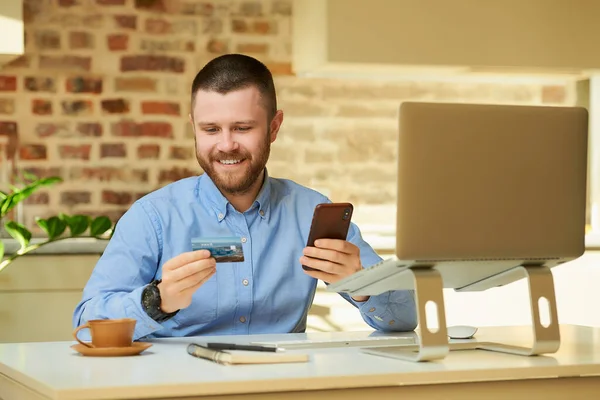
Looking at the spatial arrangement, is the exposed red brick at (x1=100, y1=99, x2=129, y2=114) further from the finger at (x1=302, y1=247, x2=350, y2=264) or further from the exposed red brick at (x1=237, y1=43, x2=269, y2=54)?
the finger at (x1=302, y1=247, x2=350, y2=264)

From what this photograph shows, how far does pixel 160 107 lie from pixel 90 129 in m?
0.31

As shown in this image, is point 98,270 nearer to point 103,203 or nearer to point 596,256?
point 103,203

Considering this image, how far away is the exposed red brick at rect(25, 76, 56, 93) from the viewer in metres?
3.99

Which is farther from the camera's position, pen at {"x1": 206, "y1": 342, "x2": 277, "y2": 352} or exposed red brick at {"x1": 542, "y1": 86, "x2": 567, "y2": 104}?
exposed red brick at {"x1": 542, "y1": 86, "x2": 567, "y2": 104}

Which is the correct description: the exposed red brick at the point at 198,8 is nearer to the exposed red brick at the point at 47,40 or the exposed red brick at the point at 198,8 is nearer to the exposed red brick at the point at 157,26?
the exposed red brick at the point at 157,26

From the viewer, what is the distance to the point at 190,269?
1.81m

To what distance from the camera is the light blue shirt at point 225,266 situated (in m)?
2.17

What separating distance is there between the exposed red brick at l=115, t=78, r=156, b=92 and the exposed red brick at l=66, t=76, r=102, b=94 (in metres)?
0.08

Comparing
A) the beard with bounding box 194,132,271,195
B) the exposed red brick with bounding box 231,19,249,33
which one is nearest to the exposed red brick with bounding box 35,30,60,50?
→ the exposed red brick with bounding box 231,19,249,33

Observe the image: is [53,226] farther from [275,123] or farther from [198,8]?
[198,8]

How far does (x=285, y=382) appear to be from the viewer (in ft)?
4.73

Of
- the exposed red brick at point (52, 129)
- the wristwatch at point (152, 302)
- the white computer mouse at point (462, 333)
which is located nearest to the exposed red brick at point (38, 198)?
the exposed red brick at point (52, 129)

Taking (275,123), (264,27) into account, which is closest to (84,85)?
(264,27)

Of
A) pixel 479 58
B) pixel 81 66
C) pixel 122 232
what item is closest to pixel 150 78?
pixel 81 66
